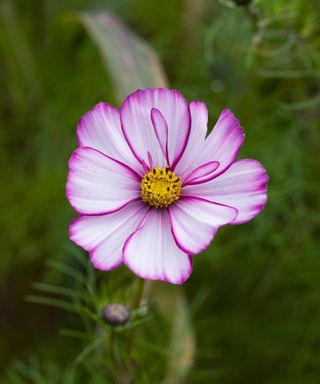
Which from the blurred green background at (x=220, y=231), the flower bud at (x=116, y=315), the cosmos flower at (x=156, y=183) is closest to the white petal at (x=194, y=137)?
the cosmos flower at (x=156, y=183)

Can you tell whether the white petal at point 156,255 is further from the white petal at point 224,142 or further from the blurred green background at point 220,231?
the blurred green background at point 220,231

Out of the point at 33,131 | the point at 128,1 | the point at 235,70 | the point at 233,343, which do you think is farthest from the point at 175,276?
the point at 128,1

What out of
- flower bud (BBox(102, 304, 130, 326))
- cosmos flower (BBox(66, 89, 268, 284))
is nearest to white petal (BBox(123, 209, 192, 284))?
cosmos flower (BBox(66, 89, 268, 284))

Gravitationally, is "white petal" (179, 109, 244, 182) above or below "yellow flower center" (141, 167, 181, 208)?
above

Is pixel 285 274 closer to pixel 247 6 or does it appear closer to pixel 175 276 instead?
pixel 247 6

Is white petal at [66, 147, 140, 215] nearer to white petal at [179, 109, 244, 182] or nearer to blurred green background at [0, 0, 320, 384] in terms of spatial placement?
white petal at [179, 109, 244, 182]

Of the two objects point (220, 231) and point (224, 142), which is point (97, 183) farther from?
point (220, 231)

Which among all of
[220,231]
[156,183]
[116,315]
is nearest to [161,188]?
[156,183]
